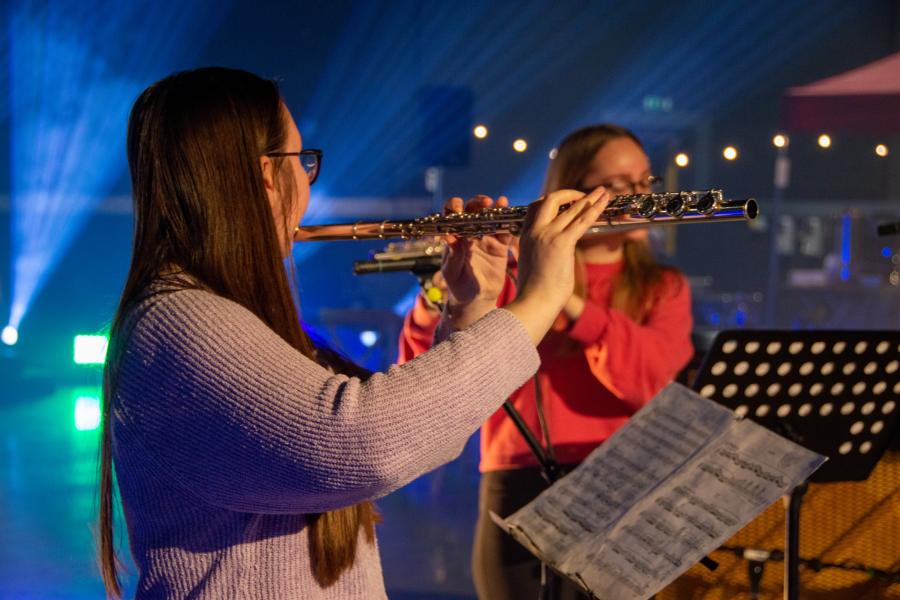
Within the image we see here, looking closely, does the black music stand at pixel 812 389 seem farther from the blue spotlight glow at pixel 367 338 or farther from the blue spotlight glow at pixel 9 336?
the blue spotlight glow at pixel 9 336

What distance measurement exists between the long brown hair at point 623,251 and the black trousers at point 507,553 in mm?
469

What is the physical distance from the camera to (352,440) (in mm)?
982

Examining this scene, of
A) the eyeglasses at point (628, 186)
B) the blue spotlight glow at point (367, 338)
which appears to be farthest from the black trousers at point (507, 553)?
the blue spotlight glow at point (367, 338)

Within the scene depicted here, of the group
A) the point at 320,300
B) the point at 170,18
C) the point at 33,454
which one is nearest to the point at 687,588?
the point at 33,454

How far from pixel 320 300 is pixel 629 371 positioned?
5.89 metres

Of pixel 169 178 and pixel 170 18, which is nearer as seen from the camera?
pixel 169 178

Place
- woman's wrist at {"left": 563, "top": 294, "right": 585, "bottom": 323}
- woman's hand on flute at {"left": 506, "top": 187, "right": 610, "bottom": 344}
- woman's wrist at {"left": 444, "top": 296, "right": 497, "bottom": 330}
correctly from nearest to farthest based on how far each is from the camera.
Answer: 1. woman's hand on flute at {"left": 506, "top": 187, "right": 610, "bottom": 344}
2. woman's wrist at {"left": 444, "top": 296, "right": 497, "bottom": 330}
3. woman's wrist at {"left": 563, "top": 294, "right": 585, "bottom": 323}

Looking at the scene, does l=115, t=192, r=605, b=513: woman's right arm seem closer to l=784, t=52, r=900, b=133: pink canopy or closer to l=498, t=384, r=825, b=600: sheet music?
l=498, t=384, r=825, b=600: sheet music

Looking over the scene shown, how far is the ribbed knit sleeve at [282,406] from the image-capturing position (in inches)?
38.9

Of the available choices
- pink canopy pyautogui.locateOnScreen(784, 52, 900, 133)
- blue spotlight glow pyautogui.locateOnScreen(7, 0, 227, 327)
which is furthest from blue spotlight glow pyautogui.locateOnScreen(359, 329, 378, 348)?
pink canopy pyautogui.locateOnScreen(784, 52, 900, 133)

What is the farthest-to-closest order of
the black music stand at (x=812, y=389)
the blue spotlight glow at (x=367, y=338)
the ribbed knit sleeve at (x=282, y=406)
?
the blue spotlight glow at (x=367, y=338) → the black music stand at (x=812, y=389) → the ribbed knit sleeve at (x=282, y=406)

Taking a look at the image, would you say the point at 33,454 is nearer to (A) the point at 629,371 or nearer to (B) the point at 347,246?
(B) the point at 347,246

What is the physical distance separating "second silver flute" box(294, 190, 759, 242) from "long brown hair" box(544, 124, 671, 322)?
26.4 inches

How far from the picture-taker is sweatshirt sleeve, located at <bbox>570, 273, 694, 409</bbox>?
6.45 ft
